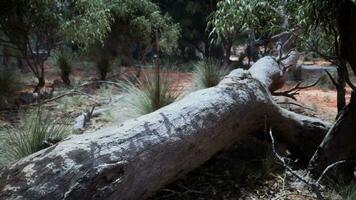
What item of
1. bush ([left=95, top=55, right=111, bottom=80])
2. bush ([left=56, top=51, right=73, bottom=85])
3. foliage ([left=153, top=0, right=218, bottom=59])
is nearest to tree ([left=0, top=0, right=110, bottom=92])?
bush ([left=56, top=51, right=73, bottom=85])

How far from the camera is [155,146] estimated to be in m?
2.71

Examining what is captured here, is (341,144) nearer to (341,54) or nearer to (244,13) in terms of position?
(341,54)

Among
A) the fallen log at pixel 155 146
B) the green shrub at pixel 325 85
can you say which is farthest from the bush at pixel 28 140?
the green shrub at pixel 325 85

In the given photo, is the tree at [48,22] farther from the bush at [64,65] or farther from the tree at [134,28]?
the tree at [134,28]

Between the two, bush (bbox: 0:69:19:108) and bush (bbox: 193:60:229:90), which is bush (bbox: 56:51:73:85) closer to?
bush (bbox: 0:69:19:108)

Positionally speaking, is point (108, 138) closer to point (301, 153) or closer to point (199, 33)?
point (301, 153)

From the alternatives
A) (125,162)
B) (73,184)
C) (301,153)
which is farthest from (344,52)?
(73,184)

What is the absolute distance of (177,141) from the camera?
2.88 m

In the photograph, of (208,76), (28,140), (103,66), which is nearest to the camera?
(28,140)

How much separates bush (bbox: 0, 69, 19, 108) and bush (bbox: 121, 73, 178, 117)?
128 inches

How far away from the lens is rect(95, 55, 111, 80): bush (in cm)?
1154

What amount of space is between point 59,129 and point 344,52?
2504mm

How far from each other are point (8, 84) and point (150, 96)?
446cm

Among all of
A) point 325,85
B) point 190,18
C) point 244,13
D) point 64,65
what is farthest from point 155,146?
point 190,18
